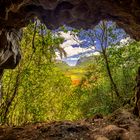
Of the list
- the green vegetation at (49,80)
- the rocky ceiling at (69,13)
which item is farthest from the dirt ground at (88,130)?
the green vegetation at (49,80)

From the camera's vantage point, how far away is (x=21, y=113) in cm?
3216

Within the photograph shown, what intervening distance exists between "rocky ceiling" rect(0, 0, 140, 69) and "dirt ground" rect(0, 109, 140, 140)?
4.34m

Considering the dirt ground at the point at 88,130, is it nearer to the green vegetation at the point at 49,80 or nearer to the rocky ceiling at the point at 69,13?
the rocky ceiling at the point at 69,13

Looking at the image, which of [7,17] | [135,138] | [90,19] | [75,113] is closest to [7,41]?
[7,17]

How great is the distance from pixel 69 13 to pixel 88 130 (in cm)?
551

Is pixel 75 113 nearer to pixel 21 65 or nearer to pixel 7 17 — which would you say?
pixel 21 65

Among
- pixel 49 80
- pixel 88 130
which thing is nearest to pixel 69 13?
pixel 88 130

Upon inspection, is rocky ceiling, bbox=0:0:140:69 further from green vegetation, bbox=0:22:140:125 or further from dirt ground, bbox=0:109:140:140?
green vegetation, bbox=0:22:140:125

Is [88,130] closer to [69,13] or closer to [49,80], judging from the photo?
[69,13]

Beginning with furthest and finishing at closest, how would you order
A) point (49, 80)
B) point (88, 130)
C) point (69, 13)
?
1. point (49, 80)
2. point (88, 130)
3. point (69, 13)

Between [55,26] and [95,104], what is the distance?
14.3m

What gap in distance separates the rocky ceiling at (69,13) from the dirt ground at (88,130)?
4.34 metres

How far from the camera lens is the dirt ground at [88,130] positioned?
1501cm

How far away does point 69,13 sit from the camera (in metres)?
16.5
